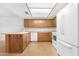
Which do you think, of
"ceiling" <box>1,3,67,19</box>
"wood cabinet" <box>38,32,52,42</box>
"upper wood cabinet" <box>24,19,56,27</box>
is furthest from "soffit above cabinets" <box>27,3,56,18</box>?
"wood cabinet" <box>38,32,52,42</box>

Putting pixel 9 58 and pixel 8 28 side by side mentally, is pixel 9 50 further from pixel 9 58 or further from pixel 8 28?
pixel 8 28

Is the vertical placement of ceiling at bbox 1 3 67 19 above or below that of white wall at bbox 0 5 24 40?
above

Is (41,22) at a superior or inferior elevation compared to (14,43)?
superior

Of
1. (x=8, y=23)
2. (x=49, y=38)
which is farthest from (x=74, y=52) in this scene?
(x=8, y=23)

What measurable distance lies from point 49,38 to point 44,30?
0.88 meters

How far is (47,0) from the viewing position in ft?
4.16

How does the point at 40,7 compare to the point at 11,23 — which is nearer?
the point at 40,7

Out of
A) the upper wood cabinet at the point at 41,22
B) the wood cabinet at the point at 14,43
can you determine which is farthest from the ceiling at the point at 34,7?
the upper wood cabinet at the point at 41,22

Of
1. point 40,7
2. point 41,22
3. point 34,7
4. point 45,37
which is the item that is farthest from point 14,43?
point 41,22

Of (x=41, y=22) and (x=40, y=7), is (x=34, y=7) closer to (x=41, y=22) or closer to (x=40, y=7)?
(x=40, y=7)

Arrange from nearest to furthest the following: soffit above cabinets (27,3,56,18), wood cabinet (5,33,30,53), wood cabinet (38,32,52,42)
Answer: soffit above cabinets (27,3,56,18)
wood cabinet (5,33,30,53)
wood cabinet (38,32,52,42)

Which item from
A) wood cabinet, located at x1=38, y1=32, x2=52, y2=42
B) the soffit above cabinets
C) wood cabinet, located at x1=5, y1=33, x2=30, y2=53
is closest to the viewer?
the soffit above cabinets

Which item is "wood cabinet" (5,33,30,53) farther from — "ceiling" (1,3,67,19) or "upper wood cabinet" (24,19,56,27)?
"upper wood cabinet" (24,19,56,27)

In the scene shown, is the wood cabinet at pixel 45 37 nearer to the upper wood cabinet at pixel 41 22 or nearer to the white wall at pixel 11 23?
the upper wood cabinet at pixel 41 22
